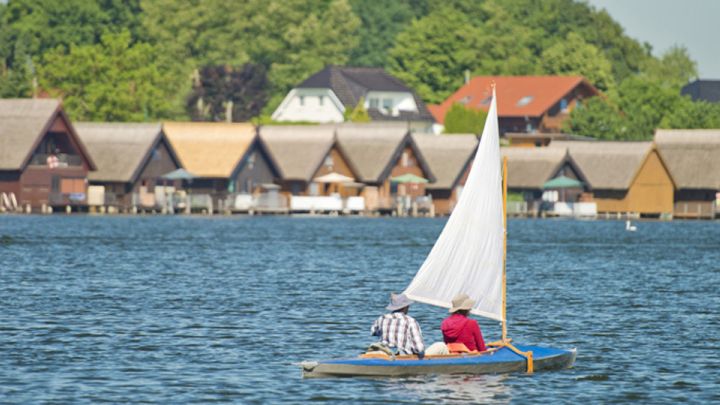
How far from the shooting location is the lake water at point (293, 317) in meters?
30.4

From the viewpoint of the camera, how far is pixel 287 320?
141ft

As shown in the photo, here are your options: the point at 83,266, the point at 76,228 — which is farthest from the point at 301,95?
the point at 83,266

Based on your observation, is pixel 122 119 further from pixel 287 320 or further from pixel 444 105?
pixel 287 320

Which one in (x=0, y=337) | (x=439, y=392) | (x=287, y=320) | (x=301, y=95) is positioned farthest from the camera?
(x=301, y=95)

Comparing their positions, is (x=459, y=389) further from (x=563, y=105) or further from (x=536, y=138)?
(x=563, y=105)

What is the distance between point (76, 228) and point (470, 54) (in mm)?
82352

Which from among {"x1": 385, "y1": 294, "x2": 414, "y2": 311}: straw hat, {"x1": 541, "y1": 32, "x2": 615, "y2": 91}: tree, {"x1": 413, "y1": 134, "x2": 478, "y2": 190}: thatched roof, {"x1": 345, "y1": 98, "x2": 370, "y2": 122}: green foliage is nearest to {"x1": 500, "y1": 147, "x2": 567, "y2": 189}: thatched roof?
{"x1": 413, "y1": 134, "x2": 478, "y2": 190}: thatched roof

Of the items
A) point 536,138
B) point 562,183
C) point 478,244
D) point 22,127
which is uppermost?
point 536,138

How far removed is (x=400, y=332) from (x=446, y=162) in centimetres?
10326

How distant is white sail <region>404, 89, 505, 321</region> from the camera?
32.5m

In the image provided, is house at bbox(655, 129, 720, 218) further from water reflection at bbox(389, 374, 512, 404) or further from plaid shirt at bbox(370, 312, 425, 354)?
plaid shirt at bbox(370, 312, 425, 354)

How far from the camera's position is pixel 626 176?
131 meters

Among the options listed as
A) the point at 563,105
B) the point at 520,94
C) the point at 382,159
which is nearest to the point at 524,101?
the point at 520,94

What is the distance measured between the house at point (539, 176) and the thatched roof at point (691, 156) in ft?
23.7
